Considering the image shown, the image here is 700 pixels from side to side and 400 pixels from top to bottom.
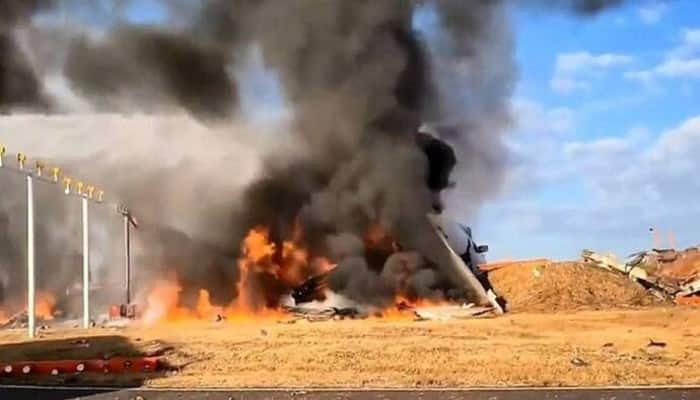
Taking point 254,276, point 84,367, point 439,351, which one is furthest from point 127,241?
point 439,351

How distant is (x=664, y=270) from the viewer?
5850 centimetres

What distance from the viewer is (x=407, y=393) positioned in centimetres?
2034

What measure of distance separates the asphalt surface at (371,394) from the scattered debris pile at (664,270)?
29411 millimetres

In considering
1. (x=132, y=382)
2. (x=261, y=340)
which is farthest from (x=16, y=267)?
(x=132, y=382)

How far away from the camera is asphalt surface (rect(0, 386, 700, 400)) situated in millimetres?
19141

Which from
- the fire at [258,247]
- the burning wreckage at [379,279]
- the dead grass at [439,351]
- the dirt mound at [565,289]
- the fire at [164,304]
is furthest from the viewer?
the fire at [258,247]

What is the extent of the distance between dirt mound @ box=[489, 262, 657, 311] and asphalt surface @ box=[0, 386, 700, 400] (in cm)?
2471

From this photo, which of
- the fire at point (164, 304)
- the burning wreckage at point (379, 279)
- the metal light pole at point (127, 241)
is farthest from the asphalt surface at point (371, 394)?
the metal light pole at point (127, 241)

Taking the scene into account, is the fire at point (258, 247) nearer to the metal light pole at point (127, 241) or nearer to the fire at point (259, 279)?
the fire at point (259, 279)

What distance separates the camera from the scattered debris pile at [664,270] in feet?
159

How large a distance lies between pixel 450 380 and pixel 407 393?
7.96 feet

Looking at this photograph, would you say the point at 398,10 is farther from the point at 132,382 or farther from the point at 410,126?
the point at 132,382

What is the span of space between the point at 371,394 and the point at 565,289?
91.0 feet

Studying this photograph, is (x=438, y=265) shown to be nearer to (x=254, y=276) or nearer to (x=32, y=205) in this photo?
(x=254, y=276)
